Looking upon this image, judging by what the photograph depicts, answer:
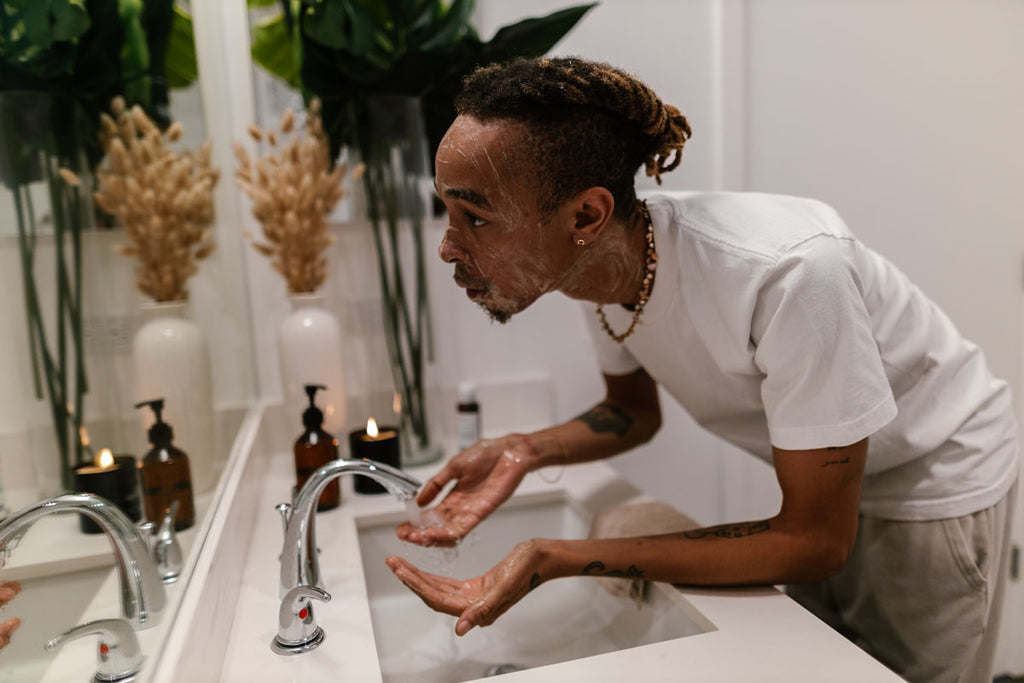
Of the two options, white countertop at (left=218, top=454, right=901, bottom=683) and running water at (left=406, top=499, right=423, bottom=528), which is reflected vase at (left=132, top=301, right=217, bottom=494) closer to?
white countertop at (left=218, top=454, right=901, bottom=683)

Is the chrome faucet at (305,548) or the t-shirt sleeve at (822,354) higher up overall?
the t-shirt sleeve at (822,354)

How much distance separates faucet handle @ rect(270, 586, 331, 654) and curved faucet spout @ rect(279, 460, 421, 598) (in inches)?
1.1

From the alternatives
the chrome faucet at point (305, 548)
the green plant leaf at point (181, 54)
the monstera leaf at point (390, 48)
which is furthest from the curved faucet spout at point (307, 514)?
the green plant leaf at point (181, 54)

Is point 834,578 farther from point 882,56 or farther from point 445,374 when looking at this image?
point 882,56

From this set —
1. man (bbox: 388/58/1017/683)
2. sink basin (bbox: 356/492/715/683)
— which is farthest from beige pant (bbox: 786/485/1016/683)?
sink basin (bbox: 356/492/715/683)

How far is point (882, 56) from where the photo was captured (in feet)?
5.08

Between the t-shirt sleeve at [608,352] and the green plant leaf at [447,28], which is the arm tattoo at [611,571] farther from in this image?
the green plant leaf at [447,28]

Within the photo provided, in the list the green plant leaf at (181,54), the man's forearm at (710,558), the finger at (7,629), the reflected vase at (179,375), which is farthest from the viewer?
the green plant leaf at (181,54)

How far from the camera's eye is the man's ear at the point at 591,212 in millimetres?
723

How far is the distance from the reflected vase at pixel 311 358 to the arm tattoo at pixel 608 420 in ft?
1.46

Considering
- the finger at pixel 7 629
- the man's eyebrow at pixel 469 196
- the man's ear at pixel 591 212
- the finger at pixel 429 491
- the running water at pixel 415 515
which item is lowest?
the running water at pixel 415 515

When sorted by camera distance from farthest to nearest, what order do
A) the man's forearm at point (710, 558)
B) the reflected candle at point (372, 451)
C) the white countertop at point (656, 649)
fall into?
the reflected candle at point (372, 451), the man's forearm at point (710, 558), the white countertop at point (656, 649)

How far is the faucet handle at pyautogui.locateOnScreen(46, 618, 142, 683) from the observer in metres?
0.53

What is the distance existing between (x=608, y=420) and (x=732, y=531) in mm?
341
